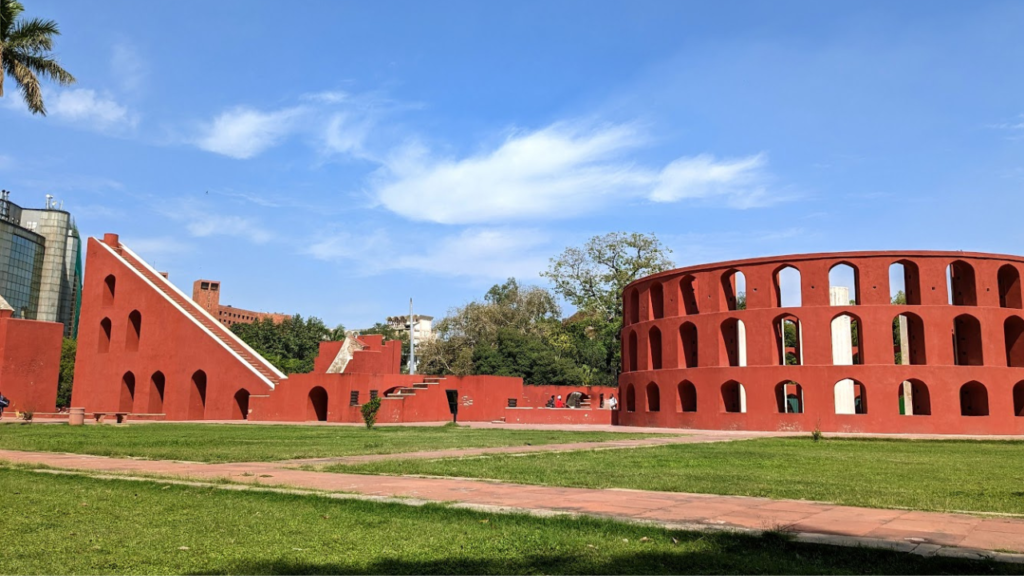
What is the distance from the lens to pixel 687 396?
2780cm

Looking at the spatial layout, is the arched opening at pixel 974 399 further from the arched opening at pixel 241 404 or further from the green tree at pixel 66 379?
the green tree at pixel 66 379

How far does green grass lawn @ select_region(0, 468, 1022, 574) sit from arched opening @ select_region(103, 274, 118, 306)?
3009cm

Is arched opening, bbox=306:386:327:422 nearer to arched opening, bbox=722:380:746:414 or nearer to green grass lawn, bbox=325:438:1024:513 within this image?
arched opening, bbox=722:380:746:414

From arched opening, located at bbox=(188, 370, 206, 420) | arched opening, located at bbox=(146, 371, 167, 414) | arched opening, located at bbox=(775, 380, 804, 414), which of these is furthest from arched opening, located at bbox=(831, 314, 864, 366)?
arched opening, located at bbox=(146, 371, 167, 414)

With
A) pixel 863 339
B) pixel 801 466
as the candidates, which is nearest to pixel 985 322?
pixel 863 339

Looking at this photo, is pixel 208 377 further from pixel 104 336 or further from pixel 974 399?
pixel 974 399

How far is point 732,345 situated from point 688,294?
244cm

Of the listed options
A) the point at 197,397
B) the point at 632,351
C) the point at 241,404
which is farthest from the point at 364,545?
the point at 197,397

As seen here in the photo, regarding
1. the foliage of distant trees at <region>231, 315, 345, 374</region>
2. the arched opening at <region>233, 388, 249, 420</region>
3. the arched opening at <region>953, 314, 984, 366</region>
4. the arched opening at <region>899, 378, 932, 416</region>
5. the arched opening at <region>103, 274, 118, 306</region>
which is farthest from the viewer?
the foliage of distant trees at <region>231, 315, 345, 374</region>

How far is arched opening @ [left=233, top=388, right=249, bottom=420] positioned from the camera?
95.9 ft

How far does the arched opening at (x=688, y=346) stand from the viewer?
1083 inches

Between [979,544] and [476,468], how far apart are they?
535 centimetres

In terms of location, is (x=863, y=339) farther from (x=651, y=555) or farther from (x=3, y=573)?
(x=3, y=573)

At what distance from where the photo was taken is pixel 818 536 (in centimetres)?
432
